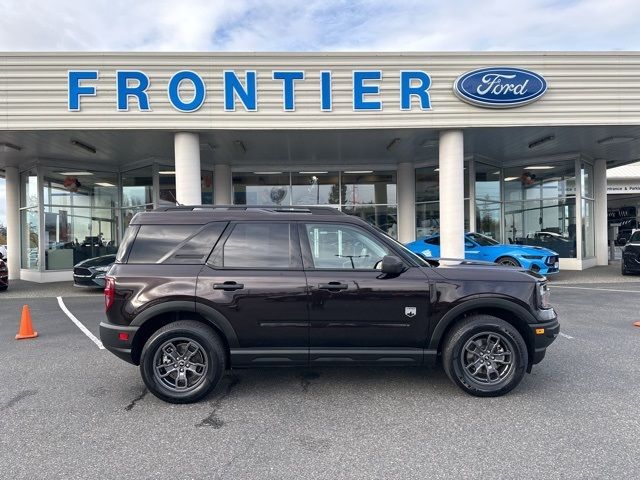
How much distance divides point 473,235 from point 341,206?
5.35m

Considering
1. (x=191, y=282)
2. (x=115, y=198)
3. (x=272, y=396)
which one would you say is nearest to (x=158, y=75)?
(x=115, y=198)

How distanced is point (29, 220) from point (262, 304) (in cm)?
1547

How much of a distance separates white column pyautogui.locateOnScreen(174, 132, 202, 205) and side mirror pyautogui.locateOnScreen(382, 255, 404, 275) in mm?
7993

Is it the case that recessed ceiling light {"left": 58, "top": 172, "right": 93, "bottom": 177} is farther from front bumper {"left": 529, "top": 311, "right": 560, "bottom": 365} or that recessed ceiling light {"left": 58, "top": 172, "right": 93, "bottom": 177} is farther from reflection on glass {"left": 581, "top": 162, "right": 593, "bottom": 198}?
reflection on glass {"left": 581, "top": 162, "right": 593, "bottom": 198}

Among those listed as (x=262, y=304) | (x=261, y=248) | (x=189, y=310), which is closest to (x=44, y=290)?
(x=189, y=310)

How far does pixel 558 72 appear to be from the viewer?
438 inches

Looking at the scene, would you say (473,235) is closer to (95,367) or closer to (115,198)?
(95,367)

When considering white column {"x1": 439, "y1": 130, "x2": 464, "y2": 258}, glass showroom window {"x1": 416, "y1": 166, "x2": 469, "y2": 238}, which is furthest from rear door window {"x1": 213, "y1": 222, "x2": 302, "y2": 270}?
glass showroom window {"x1": 416, "y1": 166, "x2": 469, "y2": 238}

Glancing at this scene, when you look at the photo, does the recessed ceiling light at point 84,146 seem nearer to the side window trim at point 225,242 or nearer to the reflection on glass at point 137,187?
the reflection on glass at point 137,187

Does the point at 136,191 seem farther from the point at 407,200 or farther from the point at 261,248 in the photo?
the point at 261,248

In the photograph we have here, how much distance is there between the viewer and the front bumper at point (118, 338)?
13.5 ft

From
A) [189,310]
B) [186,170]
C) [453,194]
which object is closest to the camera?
[189,310]

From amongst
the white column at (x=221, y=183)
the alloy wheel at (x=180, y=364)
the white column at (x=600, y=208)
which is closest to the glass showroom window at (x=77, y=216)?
the white column at (x=221, y=183)

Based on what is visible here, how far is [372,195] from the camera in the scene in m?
17.1
